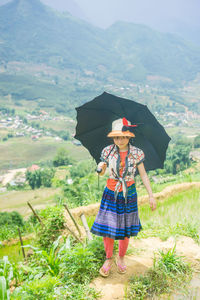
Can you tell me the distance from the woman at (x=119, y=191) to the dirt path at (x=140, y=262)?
0.11 metres

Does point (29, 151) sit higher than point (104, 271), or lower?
lower

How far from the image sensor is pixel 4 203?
1438 inches

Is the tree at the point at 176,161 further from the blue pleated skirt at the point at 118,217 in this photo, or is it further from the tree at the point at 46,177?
the blue pleated skirt at the point at 118,217

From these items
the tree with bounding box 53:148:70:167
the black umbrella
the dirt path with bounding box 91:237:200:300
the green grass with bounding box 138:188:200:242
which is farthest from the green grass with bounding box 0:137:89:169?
the black umbrella

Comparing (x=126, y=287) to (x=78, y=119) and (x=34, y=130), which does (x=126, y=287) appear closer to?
(x=78, y=119)

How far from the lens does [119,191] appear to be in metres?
2.41

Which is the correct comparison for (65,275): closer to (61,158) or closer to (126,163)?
(126,163)

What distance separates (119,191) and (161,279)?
2.96ft

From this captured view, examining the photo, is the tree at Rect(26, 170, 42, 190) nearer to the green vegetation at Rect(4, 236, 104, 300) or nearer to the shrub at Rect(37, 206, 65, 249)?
the shrub at Rect(37, 206, 65, 249)

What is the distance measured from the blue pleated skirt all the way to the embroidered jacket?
10cm

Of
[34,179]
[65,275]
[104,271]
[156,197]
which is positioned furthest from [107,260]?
[34,179]

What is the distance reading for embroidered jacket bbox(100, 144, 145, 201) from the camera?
2.39 meters

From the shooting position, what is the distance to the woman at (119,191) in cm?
239

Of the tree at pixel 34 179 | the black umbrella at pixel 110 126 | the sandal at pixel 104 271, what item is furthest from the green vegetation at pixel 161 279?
the tree at pixel 34 179
